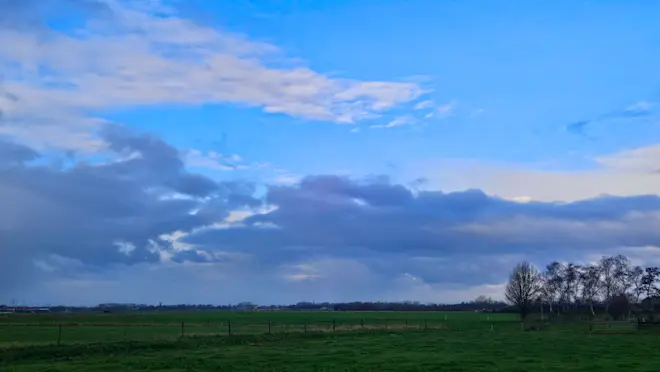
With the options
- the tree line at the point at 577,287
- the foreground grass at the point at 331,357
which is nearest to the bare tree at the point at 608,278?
the tree line at the point at 577,287

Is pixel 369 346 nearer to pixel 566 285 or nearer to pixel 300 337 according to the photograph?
pixel 300 337

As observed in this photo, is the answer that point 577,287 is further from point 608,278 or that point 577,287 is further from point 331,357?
point 331,357

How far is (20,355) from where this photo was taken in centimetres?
3528

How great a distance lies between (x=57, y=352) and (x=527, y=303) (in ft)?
307

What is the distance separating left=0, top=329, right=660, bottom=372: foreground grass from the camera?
29.5 meters

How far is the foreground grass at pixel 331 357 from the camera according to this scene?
2950cm

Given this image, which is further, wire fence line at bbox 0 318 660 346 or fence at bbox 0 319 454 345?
wire fence line at bbox 0 318 660 346

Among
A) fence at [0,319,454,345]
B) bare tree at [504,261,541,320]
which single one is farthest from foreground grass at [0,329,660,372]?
bare tree at [504,261,541,320]

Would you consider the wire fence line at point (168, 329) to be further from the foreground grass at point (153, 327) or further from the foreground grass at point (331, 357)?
the foreground grass at point (331, 357)

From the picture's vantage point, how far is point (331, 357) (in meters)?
34.2

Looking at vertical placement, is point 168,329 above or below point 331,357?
above

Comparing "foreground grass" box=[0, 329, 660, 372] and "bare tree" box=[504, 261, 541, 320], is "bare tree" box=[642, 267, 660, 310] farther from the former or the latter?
"foreground grass" box=[0, 329, 660, 372]

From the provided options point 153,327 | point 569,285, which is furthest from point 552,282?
point 153,327

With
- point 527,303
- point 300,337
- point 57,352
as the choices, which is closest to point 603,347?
point 300,337
